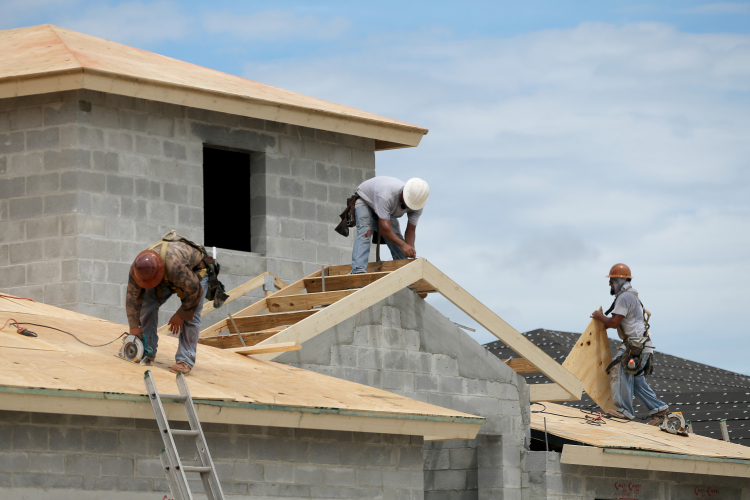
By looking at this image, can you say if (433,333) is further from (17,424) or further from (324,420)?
(17,424)

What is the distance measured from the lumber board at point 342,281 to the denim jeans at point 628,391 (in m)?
4.85

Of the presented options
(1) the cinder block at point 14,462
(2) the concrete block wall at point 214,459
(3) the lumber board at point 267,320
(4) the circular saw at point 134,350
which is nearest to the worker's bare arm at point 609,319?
(3) the lumber board at point 267,320

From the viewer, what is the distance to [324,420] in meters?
9.80

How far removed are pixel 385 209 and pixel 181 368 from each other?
4361mm

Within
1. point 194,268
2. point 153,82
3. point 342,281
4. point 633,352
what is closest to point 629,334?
point 633,352

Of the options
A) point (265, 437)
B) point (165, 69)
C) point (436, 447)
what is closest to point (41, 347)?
point (265, 437)

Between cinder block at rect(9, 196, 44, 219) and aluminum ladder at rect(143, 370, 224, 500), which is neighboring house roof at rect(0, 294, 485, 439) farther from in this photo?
cinder block at rect(9, 196, 44, 219)

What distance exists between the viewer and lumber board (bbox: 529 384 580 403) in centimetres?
1482

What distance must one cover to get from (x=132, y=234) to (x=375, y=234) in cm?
325

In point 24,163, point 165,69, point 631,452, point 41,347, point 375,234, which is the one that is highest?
point 165,69

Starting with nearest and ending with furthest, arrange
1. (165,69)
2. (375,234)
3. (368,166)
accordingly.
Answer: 1. (375,234)
2. (165,69)
3. (368,166)

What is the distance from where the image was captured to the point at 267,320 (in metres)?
12.8

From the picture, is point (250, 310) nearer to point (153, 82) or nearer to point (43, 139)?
point (153, 82)

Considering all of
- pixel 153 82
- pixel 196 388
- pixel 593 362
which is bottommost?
pixel 196 388
